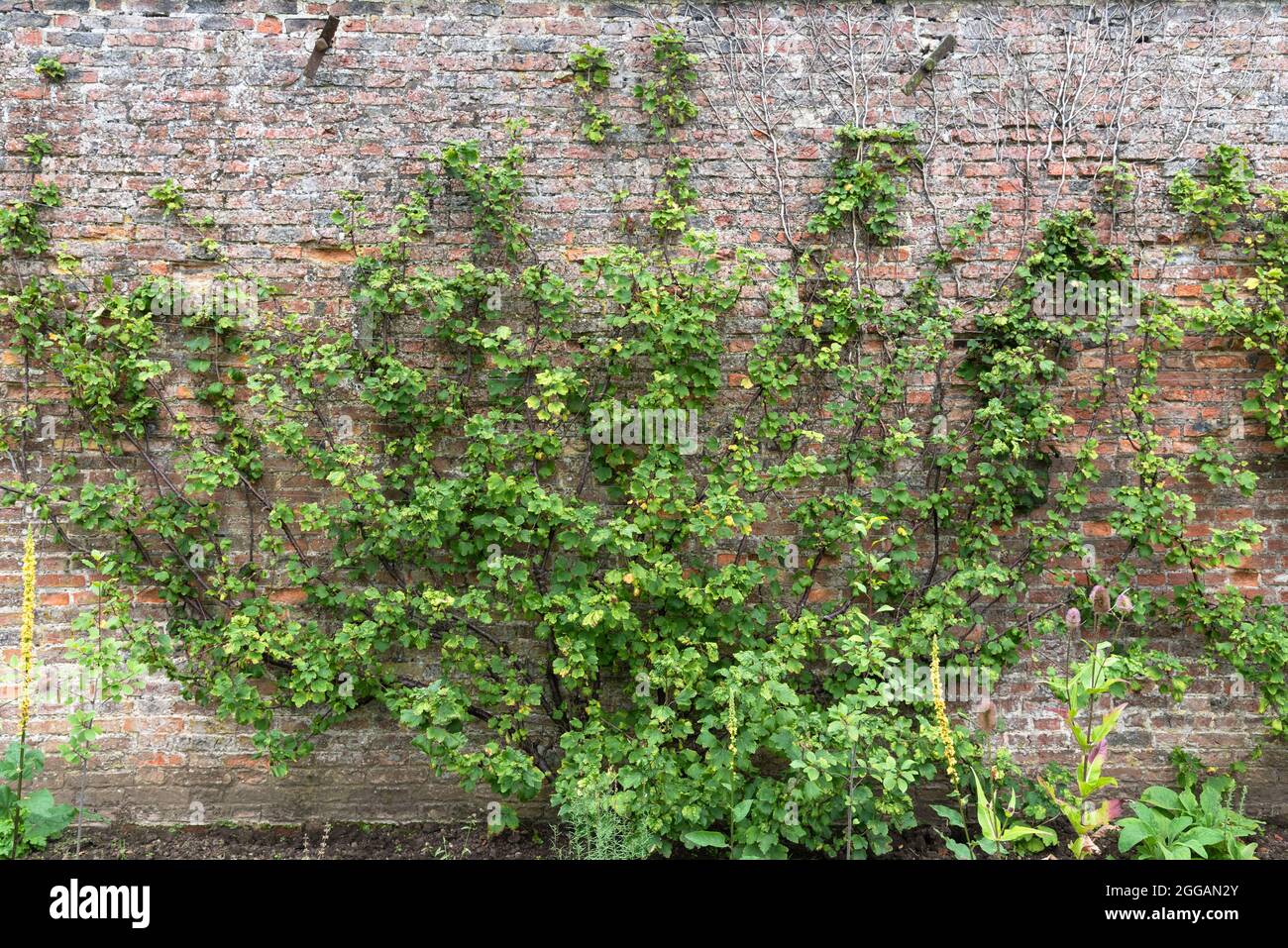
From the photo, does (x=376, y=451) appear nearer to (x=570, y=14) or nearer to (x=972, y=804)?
(x=570, y=14)

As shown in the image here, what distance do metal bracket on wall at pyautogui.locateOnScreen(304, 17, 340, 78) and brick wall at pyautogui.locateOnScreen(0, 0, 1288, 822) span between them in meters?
0.04

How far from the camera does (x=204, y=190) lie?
4.05m

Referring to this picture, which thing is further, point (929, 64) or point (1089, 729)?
point (929, 64)

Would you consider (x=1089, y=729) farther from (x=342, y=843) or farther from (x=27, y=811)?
(x=27, y=811)

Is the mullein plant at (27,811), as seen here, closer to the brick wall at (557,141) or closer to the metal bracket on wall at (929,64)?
the brick wall at (557,141)

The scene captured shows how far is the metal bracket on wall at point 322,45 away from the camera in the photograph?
13.0ft

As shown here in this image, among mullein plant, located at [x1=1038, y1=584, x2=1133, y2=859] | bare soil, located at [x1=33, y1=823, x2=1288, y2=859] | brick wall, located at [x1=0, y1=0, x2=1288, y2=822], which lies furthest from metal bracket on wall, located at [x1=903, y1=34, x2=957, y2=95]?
bare soil, located at [x1=33, y1=823, x2=1288, y2=859]

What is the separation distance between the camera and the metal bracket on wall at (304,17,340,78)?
3961 mm

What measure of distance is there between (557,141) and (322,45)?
1155mm

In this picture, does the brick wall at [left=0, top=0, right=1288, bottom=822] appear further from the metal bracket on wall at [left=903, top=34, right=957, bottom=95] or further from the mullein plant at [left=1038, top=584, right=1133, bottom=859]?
the mullein plant at [left=1038, top=584, right=1133, bottom=859]

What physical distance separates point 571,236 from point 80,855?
366 centimetres

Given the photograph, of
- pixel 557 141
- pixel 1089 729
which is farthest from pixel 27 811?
pixel 1089 729

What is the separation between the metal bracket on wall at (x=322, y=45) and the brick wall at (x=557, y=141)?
0.13ft

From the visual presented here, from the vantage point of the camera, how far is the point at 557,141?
410cm
